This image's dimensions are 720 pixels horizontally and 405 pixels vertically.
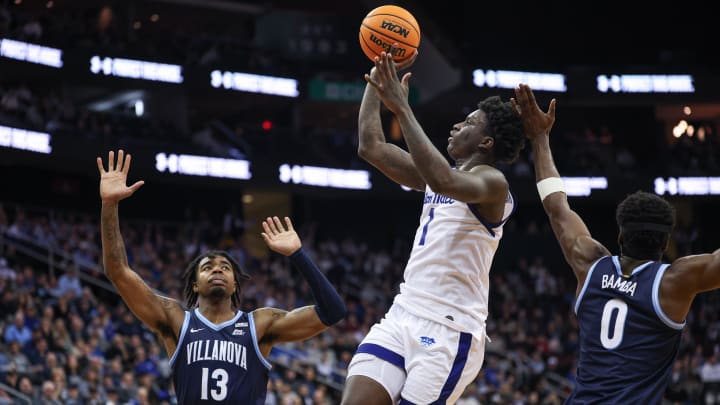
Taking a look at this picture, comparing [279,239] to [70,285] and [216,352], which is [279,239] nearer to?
[216,352]

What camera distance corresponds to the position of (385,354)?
5.01 metres

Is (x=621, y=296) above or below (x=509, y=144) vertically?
below

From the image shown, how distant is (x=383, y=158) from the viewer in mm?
5469

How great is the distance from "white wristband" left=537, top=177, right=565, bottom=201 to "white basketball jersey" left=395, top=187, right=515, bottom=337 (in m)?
0.25

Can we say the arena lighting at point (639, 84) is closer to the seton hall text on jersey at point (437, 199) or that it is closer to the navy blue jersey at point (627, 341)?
the seton hall text on jersey at point (437, 199)

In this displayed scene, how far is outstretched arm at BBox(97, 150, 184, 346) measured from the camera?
5.75m

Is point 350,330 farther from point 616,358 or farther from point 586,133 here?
point 616,358

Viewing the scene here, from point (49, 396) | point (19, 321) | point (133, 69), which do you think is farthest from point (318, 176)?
point (49, 396)

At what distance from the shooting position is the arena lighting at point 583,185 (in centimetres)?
2825

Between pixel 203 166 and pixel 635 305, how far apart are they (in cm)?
2148

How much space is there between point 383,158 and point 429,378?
4.01 ft

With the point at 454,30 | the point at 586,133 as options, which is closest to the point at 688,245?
the point at 586,133

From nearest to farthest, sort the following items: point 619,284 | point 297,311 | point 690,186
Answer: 1. point 619,284
2. point 297,311
3. point 690,186

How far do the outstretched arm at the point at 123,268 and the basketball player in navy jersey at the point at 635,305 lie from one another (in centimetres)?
257
